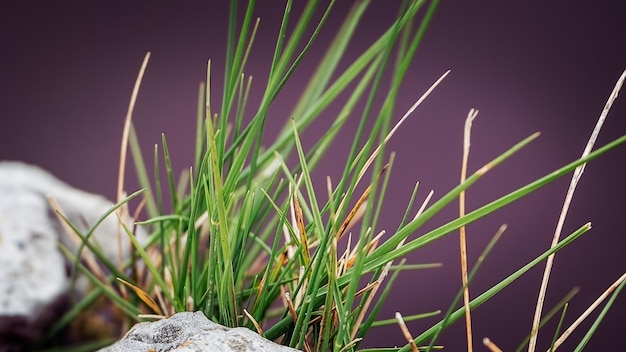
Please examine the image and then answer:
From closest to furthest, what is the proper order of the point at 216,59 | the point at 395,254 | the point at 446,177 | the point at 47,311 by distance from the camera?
the point at 395,254, the point at 47,311, the point at 446,177, the point at 216,59

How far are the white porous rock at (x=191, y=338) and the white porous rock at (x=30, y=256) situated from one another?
0.20 metres

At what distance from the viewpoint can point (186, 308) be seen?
1.20 feet

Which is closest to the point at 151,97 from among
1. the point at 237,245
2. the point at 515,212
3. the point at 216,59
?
the point at 216,59

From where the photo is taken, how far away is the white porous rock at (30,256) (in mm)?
513

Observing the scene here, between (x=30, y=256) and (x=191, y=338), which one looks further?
(x=30, y=256)

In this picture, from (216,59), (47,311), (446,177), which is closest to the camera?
(47,311)

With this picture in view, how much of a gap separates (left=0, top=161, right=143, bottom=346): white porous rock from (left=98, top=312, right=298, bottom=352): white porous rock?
→ 20cm

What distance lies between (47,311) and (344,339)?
333 millimetres

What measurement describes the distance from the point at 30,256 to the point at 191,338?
33 centimetres

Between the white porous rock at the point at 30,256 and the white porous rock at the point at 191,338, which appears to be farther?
the white porous rock at the point at 30,256

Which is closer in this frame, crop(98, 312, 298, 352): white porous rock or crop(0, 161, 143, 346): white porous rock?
crop(98, 312, 298, 352): white porous rock

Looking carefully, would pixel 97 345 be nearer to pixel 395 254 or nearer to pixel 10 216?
pixel 10 216

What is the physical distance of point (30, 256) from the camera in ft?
1.78

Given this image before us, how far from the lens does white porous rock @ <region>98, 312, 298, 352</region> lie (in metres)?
0.28
